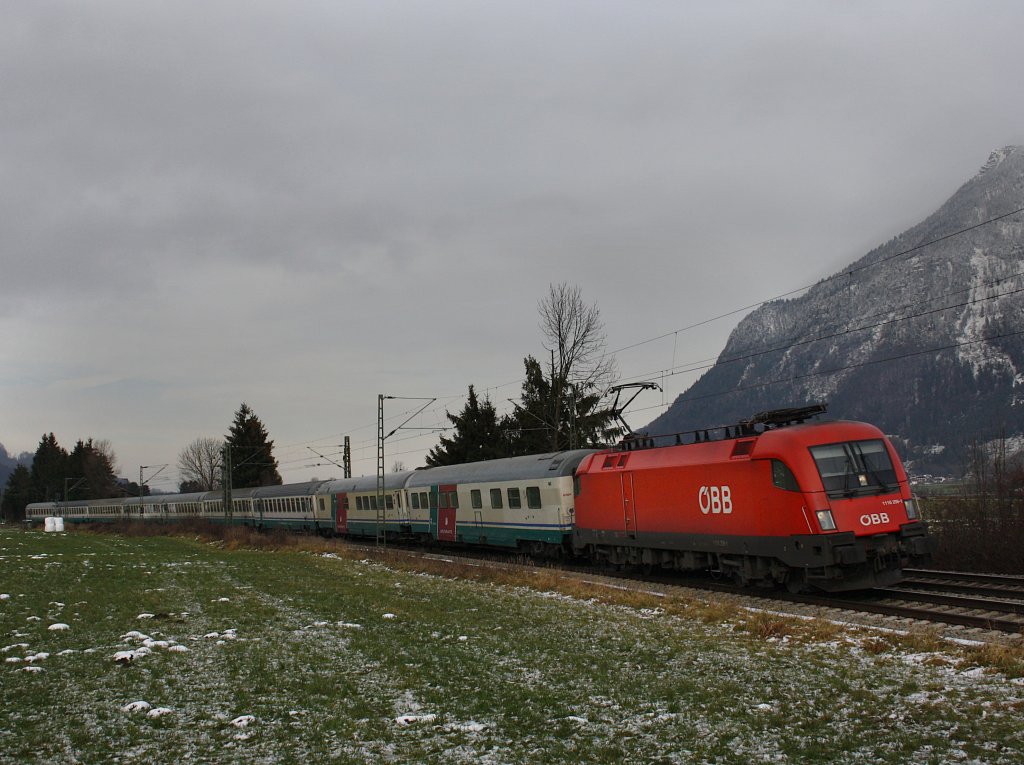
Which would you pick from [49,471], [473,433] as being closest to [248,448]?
[473,433]

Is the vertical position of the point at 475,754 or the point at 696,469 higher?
the point at 696,469

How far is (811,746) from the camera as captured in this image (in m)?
6.73

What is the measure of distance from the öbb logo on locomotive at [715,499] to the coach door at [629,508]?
3051 mm

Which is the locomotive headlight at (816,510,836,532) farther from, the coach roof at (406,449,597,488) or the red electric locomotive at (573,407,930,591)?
the coach roof at (406,449,597,488)

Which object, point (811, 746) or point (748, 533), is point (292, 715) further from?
point (748, 533)

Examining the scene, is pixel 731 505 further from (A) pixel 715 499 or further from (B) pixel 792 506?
(B) pixel 792 506

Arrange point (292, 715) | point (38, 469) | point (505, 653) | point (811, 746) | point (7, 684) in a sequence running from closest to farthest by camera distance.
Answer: point (811, 746) → point (292, 715) → point (7, 684) → point (505, 653) → point (38, 469)

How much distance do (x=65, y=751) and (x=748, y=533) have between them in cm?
1327

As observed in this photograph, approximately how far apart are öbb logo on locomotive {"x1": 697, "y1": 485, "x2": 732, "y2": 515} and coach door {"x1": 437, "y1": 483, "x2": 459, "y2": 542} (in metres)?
16.0

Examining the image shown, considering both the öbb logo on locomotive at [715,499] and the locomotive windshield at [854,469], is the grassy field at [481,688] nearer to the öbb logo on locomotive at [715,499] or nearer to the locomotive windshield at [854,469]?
the öbb logo on locomotive at [715,499]

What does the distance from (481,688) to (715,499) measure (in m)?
10.1

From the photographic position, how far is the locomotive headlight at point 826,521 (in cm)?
1509

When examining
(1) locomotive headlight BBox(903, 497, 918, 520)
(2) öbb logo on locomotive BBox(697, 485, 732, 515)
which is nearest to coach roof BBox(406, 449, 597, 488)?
(2) öbb logo on locomotive BBox(697, 485, 732, 515)

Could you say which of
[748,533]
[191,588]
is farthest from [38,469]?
[748,533]
